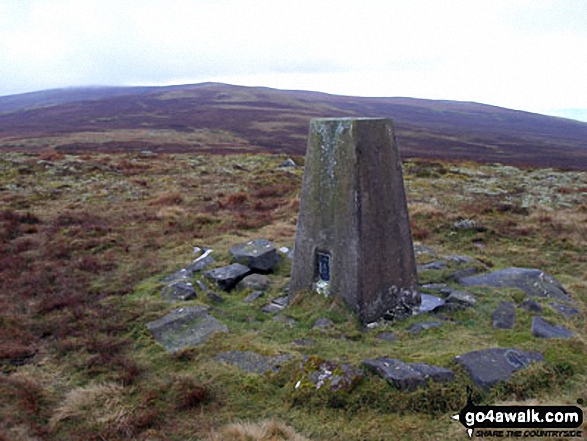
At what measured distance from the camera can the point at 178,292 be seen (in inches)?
366

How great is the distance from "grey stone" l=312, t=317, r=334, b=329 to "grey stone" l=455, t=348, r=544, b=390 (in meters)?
2.25

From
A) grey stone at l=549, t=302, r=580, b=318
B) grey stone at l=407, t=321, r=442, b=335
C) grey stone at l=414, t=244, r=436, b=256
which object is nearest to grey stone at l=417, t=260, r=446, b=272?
grey stone at l=414, t=244, r=436, b=256

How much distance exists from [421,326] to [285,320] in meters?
2.33

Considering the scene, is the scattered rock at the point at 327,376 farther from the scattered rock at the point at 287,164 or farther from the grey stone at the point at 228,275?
the scattered rock at the point at 287,164

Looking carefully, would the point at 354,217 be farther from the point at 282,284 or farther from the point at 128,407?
the point at 128,407

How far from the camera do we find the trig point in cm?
761

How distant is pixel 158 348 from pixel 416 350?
4013 mm

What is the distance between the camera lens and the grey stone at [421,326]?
7.42 metres

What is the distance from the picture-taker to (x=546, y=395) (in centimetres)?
538

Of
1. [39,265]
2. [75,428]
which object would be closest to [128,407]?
[75,428]

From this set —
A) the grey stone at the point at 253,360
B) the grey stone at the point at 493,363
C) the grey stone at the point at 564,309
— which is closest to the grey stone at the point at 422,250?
the grey stone at the point at 564,309

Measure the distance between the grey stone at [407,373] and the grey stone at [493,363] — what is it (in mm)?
326

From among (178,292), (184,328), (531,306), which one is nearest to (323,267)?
(184,328)

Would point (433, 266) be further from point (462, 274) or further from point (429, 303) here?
point (429, 303)
